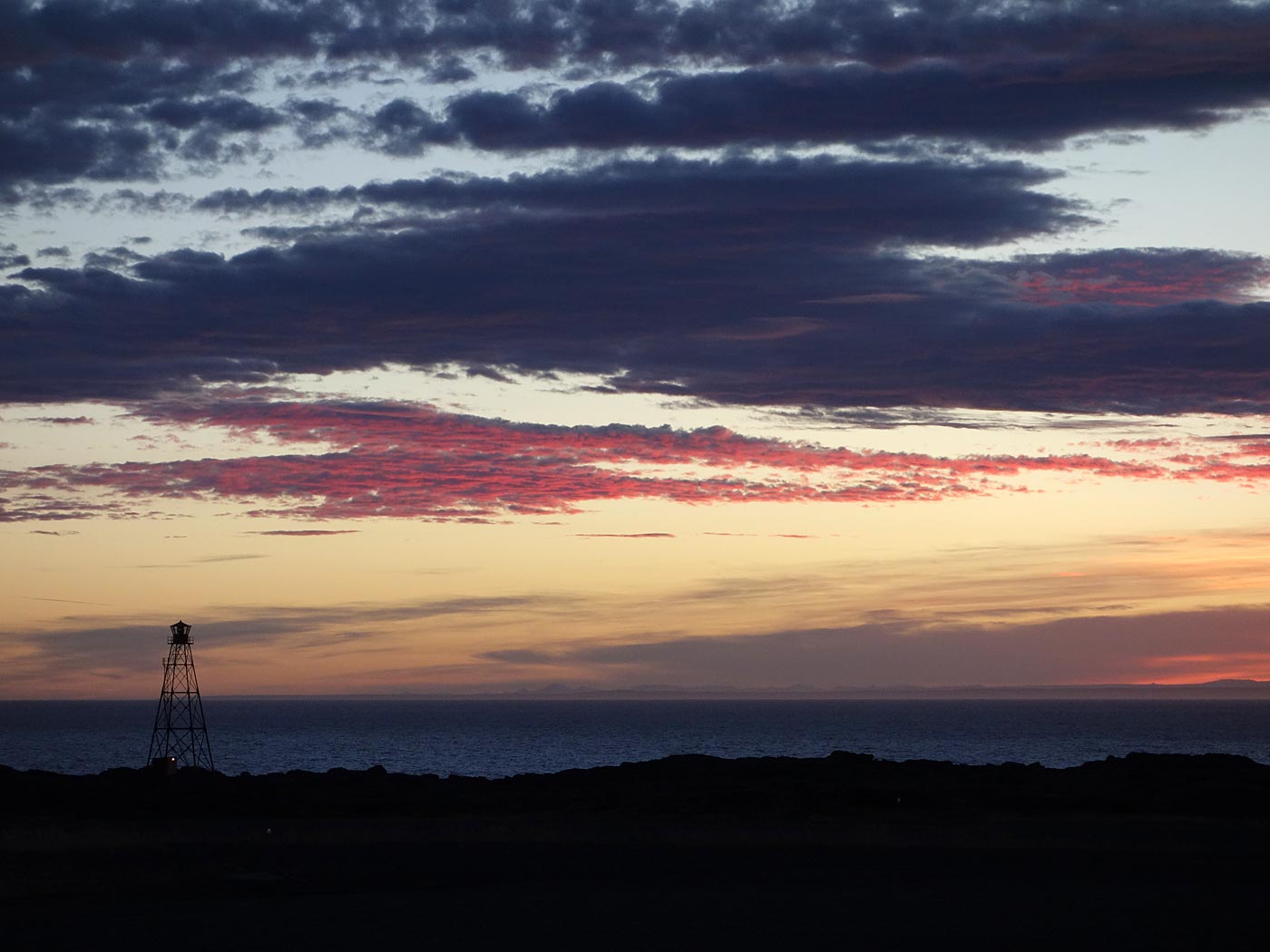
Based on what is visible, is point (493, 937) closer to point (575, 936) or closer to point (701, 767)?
point (575, 936)

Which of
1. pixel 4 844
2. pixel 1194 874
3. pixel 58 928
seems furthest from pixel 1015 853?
pixel 4 844

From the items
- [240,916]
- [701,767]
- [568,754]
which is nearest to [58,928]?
[240,916]

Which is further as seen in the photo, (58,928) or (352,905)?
(352,905)

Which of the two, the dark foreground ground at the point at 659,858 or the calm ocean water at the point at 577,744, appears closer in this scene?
the dark foreground ground at the point at 659,858

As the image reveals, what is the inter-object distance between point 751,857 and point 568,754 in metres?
74.7

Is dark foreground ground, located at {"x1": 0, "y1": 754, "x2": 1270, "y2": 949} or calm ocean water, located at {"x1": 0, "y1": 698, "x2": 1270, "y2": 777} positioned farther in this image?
calm ocean water, located at {"x1": 0, "y1": 698, "x2": 1270, "y2": 777}

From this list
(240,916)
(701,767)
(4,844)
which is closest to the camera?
(240,916)

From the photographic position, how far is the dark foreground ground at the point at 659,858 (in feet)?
58.0

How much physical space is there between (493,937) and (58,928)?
582 centimetres

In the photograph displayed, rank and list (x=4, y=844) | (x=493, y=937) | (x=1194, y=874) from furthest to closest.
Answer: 1. (x=4, y=844)
2. (x=1194, y=874)
3. (x=493, y=937)

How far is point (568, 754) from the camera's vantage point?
9869 centimetres

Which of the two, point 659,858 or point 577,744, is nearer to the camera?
point 659,858

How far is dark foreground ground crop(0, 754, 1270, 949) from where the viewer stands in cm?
1769

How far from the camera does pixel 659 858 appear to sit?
25.5 m
